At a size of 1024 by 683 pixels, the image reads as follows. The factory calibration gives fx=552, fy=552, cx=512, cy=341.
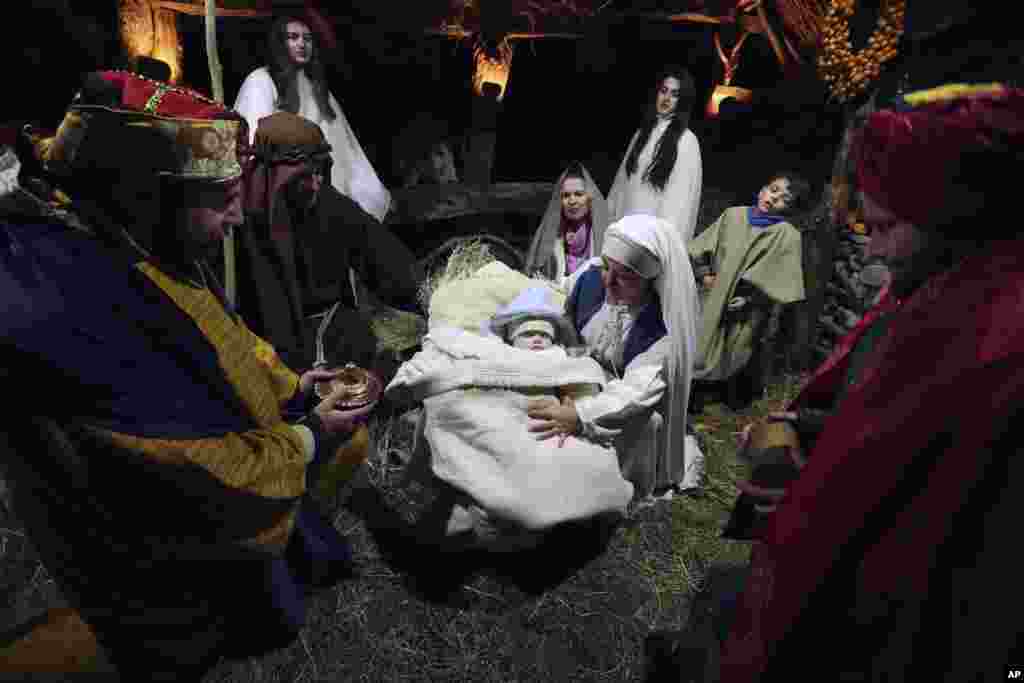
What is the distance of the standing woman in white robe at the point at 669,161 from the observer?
4.68m

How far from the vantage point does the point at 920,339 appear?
1.19m

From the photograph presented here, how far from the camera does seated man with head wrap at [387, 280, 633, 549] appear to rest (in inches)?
95.3

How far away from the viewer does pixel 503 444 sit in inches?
98.1

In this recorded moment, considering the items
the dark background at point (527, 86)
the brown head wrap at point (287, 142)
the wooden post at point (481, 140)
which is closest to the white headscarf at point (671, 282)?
the brown head wrap at point (287, 142)

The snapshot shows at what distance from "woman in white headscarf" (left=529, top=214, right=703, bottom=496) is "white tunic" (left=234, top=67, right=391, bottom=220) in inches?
92.3

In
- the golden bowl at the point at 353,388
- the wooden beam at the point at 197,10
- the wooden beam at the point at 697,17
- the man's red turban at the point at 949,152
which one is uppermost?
the wooden beam at the point at 697,17

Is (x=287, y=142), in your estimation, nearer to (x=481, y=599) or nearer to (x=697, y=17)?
(x=481, y=599)

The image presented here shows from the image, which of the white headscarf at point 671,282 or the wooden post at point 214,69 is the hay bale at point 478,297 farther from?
the wooden post at point 214,69

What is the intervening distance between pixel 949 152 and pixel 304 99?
4469 millimetres

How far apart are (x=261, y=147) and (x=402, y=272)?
1.04m

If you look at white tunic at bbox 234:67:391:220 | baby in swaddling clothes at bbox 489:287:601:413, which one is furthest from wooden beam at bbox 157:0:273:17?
baby in swaddling clothes at bbox 489:287:601:413

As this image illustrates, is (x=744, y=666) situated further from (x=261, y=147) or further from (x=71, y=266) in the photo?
(x=261, y=147)

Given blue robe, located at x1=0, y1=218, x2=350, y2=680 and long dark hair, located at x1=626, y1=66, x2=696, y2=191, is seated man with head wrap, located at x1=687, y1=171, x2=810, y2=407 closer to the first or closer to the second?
long dark hair, located at x1=626, y1=66, x2=696, y2=191

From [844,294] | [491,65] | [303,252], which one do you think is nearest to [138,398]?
[303,252]
